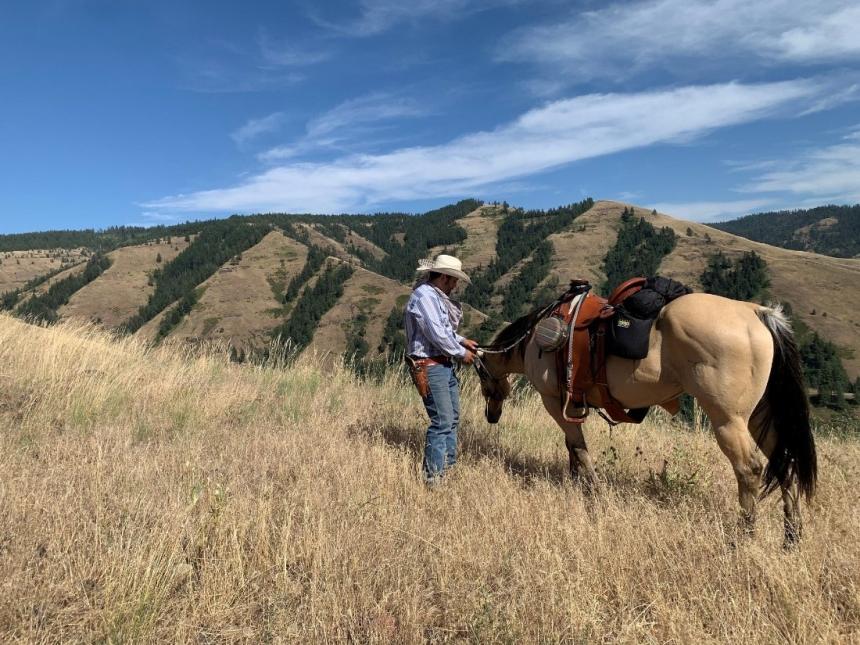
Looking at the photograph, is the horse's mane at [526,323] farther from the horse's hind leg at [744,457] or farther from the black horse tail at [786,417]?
the horse's hind leg at [744,457]

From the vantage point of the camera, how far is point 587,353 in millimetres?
4133

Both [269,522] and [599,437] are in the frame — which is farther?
[599,437]

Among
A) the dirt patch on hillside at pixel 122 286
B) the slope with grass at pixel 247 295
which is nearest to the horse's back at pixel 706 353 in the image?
the slope with grass at pixel 247 295

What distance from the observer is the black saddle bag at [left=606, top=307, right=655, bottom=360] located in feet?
12.1

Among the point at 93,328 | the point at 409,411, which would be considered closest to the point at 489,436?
the point at 409,411

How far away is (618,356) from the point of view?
12.8ft

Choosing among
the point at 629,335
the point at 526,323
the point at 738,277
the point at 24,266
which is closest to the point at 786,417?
the point at 629,335

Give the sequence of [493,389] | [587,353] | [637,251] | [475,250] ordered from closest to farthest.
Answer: [587,353] < [493,389] < [637,251] < [475,250]

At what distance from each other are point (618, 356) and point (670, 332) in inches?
16.9

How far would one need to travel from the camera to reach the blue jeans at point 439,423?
434 cm

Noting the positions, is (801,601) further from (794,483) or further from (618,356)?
(618,356)

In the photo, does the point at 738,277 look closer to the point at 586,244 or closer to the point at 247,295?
the point at 586,244

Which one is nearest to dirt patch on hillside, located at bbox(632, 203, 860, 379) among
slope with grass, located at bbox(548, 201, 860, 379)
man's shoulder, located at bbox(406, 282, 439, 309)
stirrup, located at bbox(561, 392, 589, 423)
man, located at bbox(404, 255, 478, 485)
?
slope with grass, located at bbox(548, 201, 860, 379)

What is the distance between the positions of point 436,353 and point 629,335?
1630 mm
